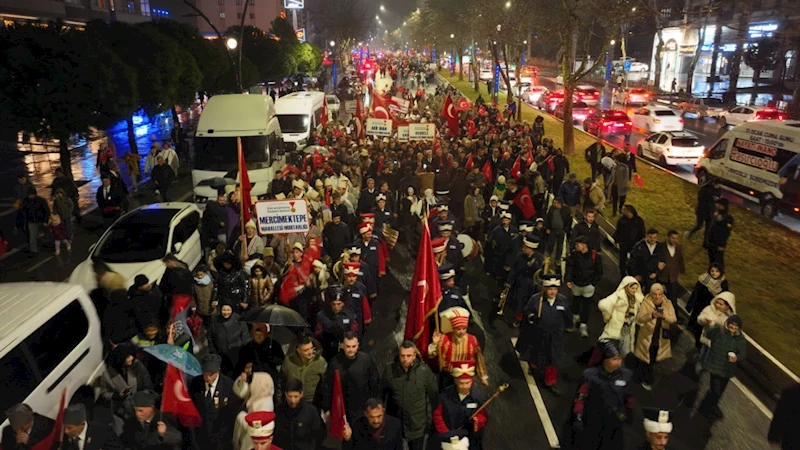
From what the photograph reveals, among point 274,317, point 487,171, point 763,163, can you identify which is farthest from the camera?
point 763,163

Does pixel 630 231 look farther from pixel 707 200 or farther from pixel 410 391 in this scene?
pixel 410 391

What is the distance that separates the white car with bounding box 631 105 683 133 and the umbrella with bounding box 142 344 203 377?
29.3 metres

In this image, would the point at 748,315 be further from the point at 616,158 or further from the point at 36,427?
the point at 36,427

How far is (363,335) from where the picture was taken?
8812 mm

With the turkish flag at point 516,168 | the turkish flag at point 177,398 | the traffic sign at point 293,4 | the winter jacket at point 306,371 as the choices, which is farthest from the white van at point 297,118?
the traffic sign at point 293,4

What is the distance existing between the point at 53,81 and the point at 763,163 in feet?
61.4

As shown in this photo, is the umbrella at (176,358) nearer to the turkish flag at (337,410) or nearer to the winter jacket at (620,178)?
the turkish flag at (337,410)

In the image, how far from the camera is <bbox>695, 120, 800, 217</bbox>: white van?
14.8 m

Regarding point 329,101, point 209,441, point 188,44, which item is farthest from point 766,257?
point 329,101

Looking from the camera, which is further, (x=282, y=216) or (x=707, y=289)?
(x=282, y=216)

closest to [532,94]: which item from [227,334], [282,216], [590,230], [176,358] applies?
[590,230]

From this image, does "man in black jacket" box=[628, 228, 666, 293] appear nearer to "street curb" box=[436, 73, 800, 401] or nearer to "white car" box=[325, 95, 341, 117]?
"street curb" box=[436, 73, 800, 401]

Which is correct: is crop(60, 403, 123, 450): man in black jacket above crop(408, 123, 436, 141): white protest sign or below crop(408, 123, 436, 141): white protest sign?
below

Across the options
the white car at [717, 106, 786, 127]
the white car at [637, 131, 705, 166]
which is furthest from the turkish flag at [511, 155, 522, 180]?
the white car at [717, 106, 786, 127]
